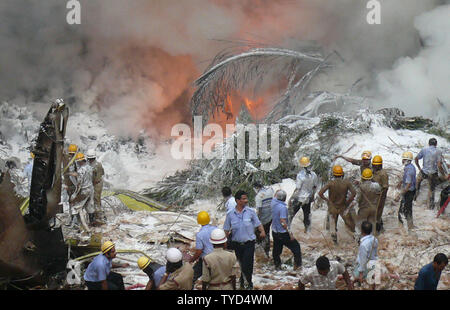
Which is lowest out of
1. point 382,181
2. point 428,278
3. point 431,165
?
point 428,278

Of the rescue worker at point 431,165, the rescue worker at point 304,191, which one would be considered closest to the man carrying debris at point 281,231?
the rescue worker at point 304,191

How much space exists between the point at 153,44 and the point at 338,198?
371 inches

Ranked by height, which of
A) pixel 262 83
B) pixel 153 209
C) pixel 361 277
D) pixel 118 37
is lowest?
pixel 361 277

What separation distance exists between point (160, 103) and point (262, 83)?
3.33 meters

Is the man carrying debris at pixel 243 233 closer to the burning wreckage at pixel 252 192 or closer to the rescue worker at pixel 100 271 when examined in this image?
the burning wreckage at pixel 252 192

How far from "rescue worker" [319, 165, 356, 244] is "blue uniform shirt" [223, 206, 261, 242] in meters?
1.81

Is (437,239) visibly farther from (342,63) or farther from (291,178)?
(342,63)

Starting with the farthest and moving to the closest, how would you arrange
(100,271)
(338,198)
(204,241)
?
(338,198) → (204,241) → (100,271)

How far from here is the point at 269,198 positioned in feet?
23.8

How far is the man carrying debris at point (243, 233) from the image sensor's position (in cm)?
604

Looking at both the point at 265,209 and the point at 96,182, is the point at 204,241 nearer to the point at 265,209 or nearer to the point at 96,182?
the point at 265,209

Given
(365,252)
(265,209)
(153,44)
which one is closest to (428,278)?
(365,252)

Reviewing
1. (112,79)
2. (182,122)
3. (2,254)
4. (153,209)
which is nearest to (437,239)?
(153,209)

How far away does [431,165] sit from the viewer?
27.8ft
